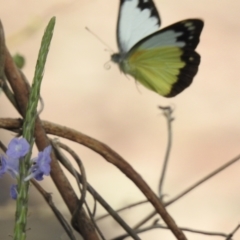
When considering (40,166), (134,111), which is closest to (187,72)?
(40,166)

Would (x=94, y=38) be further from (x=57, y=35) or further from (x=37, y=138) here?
(x=37, y=138)

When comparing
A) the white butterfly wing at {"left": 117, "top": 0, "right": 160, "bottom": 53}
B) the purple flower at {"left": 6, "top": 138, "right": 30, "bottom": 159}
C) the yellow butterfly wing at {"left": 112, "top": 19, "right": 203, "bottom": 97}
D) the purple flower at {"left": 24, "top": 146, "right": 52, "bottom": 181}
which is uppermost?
the white butterfly wing at {"left": 117, "top": 0, "right": 160, "bottom": 53}

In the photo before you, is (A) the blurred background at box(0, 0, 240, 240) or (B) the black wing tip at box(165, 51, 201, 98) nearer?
(B) the black wing tip at box(165, 51, 201, 98)

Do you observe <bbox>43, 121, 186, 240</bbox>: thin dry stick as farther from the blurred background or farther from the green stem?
the blurred background

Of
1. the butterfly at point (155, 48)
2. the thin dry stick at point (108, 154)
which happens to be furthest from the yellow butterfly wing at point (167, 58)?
the thin dry stick at point (108, 154)

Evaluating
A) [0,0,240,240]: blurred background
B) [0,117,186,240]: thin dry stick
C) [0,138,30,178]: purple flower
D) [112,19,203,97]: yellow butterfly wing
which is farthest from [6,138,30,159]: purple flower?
[0,0,240,240]: blurred background

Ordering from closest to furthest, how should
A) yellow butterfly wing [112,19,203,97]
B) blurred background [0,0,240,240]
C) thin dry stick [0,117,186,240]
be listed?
thin dry stick [0,117,186,240] < yellow butterfly wing [112,19,203,97] < blurred background [0,0,240,240]
